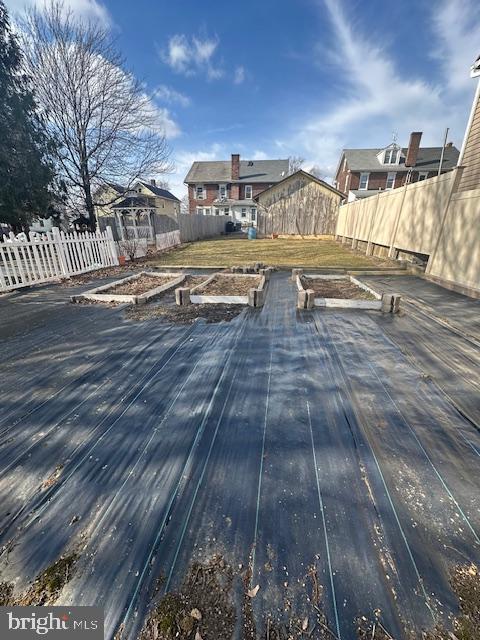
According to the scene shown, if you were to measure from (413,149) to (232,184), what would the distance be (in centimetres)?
1839

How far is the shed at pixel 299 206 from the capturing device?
66.4ft

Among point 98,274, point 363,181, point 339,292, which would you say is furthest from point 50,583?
point 363,181

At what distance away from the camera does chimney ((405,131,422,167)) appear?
25620 millimetres

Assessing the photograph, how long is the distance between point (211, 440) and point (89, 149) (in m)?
13.5

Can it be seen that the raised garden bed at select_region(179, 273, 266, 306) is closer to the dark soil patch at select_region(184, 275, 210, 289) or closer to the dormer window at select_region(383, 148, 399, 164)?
the dark soil patch at select_region(184, 275, 210, 289)

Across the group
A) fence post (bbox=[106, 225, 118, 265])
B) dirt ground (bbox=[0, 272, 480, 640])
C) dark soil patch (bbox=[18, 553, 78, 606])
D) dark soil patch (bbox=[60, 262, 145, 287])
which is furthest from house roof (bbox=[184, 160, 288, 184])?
dark soil patch (bbox=[18, 553, 78, 606])

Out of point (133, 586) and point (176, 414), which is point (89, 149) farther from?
point (133, 586)

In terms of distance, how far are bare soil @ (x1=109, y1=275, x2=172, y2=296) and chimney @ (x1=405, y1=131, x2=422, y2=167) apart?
30.2m

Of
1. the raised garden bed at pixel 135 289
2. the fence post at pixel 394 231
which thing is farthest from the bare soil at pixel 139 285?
the fence post at pixel 394 231

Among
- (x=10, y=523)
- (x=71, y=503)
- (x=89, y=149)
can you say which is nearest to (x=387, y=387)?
(x=71, y=503)

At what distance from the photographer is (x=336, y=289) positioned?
5.97 meters

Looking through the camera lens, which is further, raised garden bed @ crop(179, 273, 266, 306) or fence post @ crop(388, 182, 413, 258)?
fence post @ crop(388, 182, 413, 258)

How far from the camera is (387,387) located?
2.49 m

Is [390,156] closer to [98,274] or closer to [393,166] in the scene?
[393,166]
